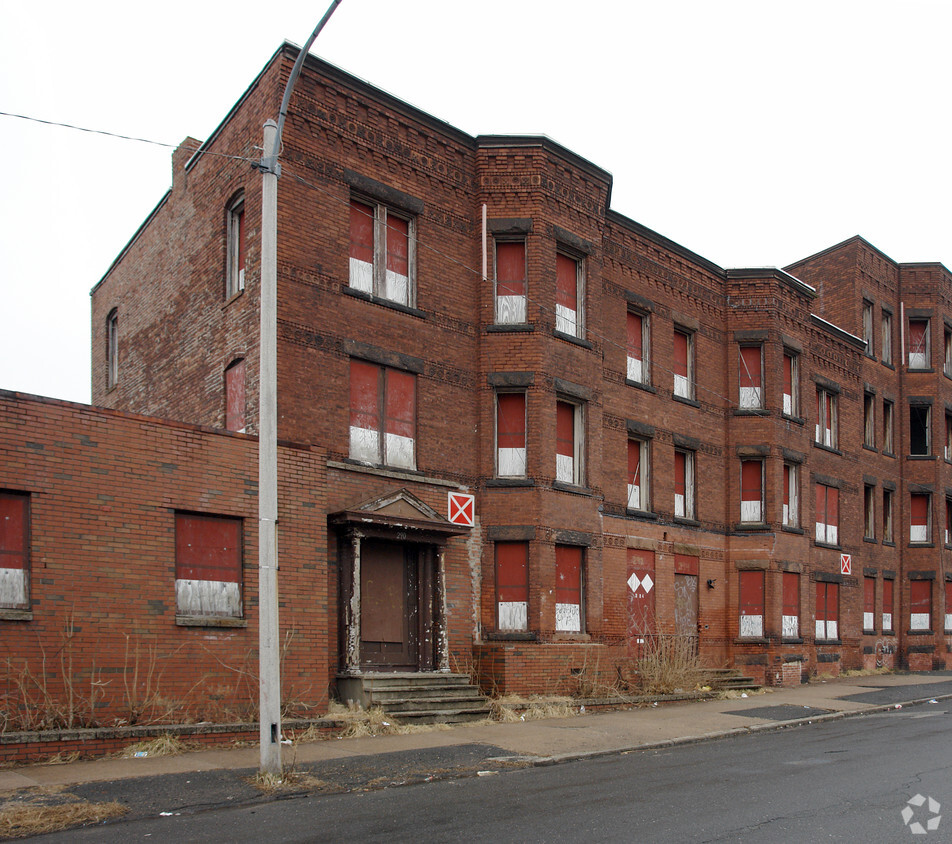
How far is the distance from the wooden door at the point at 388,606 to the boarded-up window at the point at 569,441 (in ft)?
Answer: 12.9

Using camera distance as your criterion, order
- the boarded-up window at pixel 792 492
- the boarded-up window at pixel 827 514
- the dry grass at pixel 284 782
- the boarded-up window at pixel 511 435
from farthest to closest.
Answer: the boarded-up window at pixel 827 514, the boarded-up window at pixel 792 492, the boarded-up window at pixel 511 435, the dry grass at pixel 284 782

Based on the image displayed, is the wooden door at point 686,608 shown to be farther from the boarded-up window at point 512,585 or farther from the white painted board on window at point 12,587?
the white painted board on window at point 12,587

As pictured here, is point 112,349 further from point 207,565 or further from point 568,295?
point 207,565

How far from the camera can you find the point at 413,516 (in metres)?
17.5

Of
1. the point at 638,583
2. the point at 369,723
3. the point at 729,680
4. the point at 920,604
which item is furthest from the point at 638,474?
the point at 920,604

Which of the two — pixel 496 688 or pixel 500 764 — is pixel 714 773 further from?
pixel 496 688

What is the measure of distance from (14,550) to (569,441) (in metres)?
11.3

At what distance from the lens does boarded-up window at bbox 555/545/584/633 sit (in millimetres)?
19453

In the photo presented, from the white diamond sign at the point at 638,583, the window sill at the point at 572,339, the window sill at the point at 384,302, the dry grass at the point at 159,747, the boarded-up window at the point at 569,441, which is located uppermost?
the window sill at the point at 384,302

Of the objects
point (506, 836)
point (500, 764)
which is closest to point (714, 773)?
point (500, 764)

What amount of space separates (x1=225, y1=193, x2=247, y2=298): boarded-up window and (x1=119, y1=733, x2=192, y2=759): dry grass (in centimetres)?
812

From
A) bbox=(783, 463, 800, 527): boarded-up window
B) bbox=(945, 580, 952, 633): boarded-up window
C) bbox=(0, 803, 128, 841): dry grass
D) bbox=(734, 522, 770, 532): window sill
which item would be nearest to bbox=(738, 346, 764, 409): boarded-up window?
bbox=(783, 463, 800, 527): boarded-up window

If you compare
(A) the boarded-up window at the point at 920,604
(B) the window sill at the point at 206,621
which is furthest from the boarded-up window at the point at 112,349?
(A) the boarded-up window at the point at 920,604

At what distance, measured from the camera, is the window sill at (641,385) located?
890 inches
